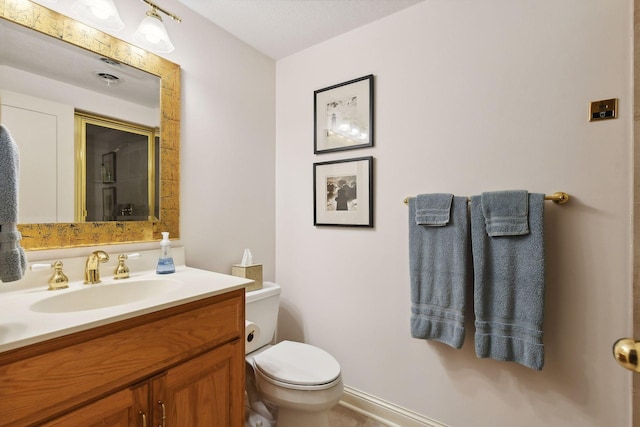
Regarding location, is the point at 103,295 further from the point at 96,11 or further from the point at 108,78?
the point at 96,11

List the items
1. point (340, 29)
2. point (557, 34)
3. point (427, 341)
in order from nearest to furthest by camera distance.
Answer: point (557, 34), point (427, 341), point (340, 29)

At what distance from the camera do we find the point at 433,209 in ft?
4.56

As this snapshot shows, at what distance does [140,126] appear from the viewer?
1.36 meters

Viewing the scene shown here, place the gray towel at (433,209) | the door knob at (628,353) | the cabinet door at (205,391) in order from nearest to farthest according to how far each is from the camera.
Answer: the door knob at (628,353)
the cabinet door at (205,391)
the gray towel at (433,209)

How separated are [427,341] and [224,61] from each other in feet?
6.39

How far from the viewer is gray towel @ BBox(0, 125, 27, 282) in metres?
0.62

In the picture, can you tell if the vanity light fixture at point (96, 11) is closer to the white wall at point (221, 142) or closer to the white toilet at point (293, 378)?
the white wall at point (221, 142)

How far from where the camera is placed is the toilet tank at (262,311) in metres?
1.52

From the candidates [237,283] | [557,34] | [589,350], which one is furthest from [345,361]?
[557,34]

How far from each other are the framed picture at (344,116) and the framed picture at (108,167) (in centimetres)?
108

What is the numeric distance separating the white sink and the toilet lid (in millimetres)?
579

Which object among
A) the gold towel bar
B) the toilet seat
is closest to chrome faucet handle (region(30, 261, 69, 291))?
the toilet seat

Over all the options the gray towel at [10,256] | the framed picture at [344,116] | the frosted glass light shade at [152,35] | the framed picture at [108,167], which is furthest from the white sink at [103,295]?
the framed picture at [344,116]

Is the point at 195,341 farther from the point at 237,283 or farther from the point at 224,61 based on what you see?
the point at 224,61
